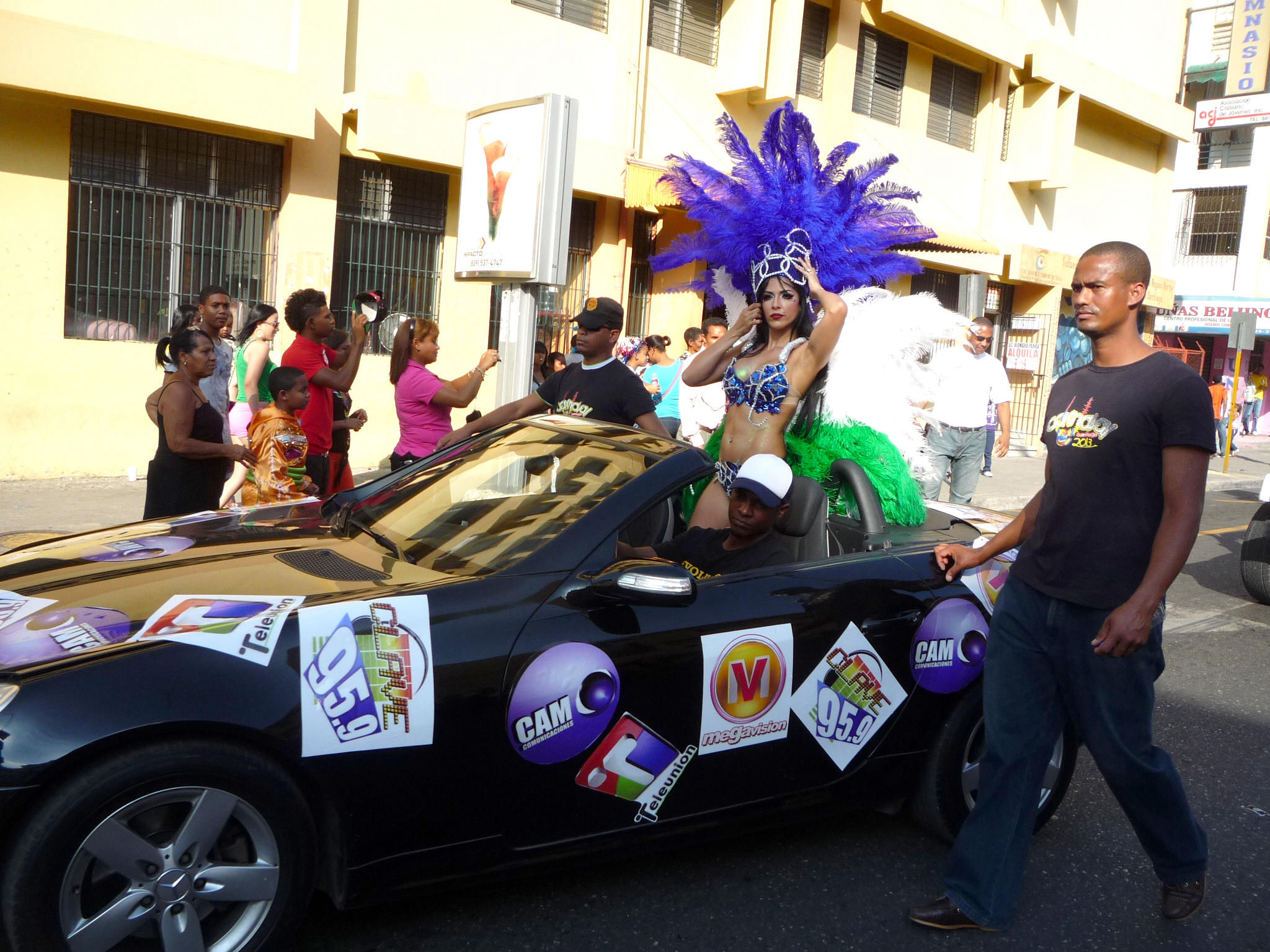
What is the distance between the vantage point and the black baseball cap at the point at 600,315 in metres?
5.50

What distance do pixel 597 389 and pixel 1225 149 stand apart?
97.7 feet

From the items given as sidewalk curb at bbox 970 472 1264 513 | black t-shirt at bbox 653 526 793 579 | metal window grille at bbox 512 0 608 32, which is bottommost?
sidewalk curb at bbox 970 472 1264 513

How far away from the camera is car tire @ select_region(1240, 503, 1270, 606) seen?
8062 millimetres

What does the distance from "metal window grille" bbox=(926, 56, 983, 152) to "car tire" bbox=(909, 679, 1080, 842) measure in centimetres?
1580

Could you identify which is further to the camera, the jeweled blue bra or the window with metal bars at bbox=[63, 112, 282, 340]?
the window with metal bars at bbox=[63, 112, 282, 340]

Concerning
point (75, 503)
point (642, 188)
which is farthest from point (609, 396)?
point (642, 188)

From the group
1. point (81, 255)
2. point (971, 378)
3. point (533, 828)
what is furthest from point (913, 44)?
point (533, 828)

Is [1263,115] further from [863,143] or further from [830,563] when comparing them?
[830,563]

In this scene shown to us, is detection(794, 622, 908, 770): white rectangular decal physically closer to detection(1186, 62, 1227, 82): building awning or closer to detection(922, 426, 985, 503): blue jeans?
detection(922, 426, 985, 503): blue jeans

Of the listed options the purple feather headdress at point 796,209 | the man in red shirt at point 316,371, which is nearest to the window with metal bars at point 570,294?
the man in red shirt at point 316,371

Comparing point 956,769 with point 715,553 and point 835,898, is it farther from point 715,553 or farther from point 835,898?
point 715,553

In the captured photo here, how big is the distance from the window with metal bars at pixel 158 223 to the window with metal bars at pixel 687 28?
529 centimetres

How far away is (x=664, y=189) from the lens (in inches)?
486

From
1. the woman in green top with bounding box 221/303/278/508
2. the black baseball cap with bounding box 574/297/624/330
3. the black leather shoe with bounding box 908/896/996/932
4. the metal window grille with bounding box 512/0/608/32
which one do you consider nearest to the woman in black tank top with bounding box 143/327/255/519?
the woman in green top with bounding box 221/303/278/508
